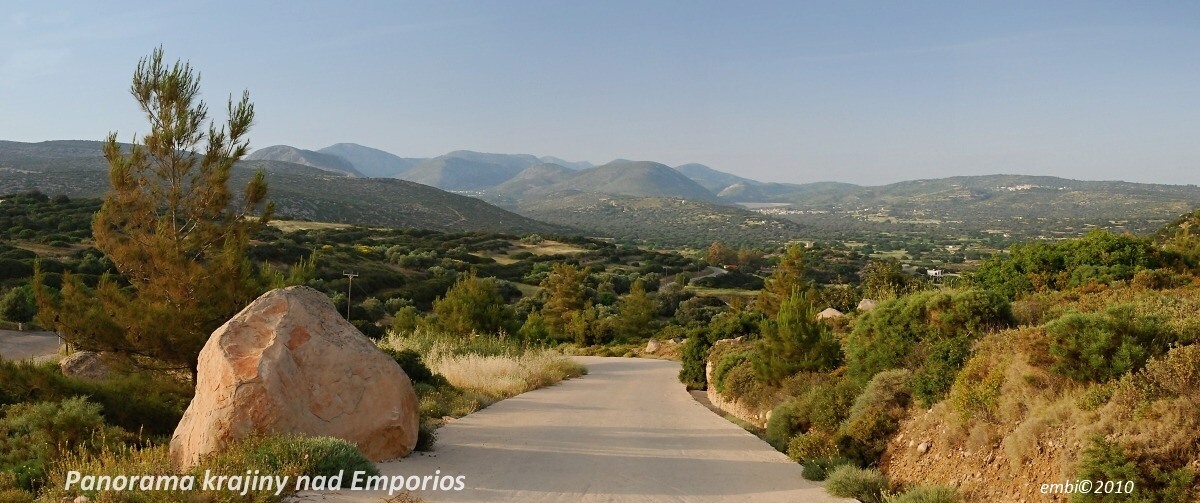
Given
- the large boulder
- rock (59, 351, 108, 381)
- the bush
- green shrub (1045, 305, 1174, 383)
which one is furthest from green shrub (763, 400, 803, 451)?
rock (59, 351, 108, 381)

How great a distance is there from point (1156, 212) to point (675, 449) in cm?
15994

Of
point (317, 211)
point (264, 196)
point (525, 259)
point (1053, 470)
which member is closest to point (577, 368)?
point (264, 196)

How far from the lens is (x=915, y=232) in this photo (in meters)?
171

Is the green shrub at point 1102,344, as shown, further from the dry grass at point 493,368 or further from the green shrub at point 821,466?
the dry grass at point 493,368

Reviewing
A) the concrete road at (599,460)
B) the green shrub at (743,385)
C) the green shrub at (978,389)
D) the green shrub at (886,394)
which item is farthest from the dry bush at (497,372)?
the green shrub at (978,389)

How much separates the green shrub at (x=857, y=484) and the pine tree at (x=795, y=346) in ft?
17.5

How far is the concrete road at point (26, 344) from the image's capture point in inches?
922

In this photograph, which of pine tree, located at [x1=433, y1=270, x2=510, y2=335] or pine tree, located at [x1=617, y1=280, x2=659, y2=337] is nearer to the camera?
pine tree, located at [x1=433, y1=270, x2=510, y2=335]

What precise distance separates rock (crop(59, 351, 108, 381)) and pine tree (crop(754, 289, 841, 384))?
1146 cm

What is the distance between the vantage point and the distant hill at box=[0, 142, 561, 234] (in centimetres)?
9088

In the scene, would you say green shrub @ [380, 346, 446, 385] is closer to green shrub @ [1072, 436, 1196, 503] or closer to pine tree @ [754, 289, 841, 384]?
pine tree @ [754, 289, 841, 384]

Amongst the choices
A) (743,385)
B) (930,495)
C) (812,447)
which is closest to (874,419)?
(812,447)

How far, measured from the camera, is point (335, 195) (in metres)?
118

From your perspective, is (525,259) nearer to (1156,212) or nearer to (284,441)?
(284,441)
